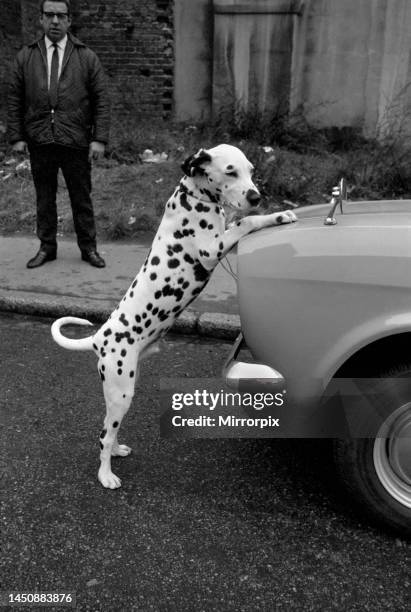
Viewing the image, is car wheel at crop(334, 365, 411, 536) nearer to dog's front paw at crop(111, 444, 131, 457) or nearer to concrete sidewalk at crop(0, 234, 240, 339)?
dog's front paw at crop(111, 444, 131, 457)

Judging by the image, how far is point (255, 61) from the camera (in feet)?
35.0

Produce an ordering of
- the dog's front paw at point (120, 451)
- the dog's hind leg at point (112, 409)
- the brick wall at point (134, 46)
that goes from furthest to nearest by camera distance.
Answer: the brick wall at point (134, 46) < the dog's front paw at point (120, 451) < the dog's hind leg at point (112, 409)

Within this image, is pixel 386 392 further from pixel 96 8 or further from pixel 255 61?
pixel 96 8

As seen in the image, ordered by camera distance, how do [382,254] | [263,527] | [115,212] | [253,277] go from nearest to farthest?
[382,254], [253,277], [263,527], [115,212]

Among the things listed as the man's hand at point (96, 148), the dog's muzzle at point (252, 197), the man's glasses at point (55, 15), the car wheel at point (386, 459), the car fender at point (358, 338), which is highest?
the man's glasses at point (55, 15)

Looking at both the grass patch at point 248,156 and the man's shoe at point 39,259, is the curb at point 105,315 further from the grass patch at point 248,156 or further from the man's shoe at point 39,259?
the grass patch at point 248,156

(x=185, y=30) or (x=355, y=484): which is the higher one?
(x=185, y=30)

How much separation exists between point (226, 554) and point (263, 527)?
0.25 m

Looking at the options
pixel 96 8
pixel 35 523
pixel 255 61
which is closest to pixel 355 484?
pixel 35 523

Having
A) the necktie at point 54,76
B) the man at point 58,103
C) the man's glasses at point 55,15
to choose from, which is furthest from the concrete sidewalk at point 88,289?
the man's glasses at point 55,15

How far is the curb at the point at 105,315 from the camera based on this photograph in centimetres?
514

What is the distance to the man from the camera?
5.89m

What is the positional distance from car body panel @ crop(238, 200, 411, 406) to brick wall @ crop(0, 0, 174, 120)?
927cm

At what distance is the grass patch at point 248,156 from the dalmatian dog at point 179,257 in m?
4.79
